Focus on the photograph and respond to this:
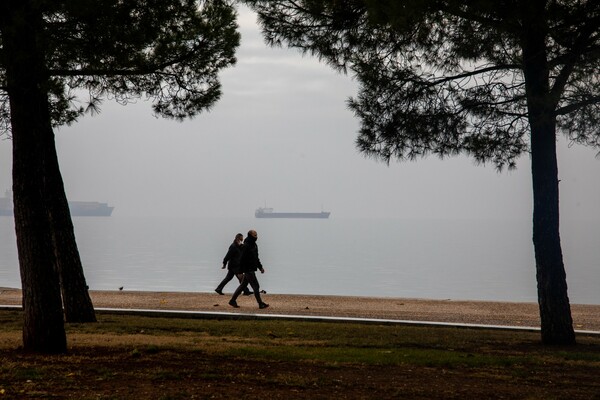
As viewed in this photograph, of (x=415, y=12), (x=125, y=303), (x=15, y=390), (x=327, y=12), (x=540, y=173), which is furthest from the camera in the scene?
(x=125, y=303)

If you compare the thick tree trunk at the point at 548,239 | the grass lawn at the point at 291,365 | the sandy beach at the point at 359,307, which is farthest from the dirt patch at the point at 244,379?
the sandy beach at the point at 359,307

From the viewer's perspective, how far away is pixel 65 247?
15117mm

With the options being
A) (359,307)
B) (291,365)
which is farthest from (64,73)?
(359,307)

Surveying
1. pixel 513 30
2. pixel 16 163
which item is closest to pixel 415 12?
pixel 513 30

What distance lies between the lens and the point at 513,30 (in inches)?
499

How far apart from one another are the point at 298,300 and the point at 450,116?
8.03m

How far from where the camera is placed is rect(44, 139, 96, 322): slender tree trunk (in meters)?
14.8

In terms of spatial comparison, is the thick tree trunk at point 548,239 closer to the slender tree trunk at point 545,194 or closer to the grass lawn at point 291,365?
the slender tree trunk at point 545,194

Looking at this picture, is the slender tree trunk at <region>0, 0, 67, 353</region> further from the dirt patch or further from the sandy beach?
the sandy beach

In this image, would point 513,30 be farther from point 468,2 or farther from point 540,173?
point 540,173

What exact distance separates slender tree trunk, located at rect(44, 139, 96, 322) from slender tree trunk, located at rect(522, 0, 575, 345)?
767 centimetres

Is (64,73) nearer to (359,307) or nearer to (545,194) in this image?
(545,194)

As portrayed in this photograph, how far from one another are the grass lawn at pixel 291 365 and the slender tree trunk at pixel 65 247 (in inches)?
26.9

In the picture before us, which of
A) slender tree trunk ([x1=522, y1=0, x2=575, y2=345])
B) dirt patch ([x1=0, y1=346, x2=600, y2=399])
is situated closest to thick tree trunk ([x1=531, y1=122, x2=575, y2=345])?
slender tree trunk ([x1=522, y1=0, x2=575, y2=345])
